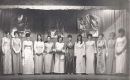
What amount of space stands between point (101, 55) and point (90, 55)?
0.23 metres

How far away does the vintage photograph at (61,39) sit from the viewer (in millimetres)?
5895

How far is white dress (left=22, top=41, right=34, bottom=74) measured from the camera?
19.5 ft

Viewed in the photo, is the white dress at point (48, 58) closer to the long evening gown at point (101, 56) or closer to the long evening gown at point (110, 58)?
the long evening gown at point (101, 56)

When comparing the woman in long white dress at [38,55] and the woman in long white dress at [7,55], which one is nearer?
the woman in long white dress at [7,55]

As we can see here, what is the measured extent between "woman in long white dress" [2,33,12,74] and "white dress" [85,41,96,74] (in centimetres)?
164

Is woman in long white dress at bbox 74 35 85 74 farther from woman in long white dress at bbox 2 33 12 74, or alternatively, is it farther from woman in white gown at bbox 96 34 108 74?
Result: woman in long white dress at bbox 2 33 12 74

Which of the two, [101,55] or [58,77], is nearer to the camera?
[58,77]

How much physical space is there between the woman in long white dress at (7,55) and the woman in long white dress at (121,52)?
88.8 inches

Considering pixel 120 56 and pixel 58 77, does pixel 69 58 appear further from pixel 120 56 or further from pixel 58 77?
pixel 120 56

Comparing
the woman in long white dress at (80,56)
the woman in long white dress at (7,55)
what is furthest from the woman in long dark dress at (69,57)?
the woman in long white dress at (7,55)

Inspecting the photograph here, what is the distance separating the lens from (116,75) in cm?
584

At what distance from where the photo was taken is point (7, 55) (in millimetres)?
6000

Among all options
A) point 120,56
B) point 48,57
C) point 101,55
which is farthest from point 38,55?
point 120,56

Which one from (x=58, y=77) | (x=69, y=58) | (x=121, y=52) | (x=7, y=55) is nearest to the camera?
(x=121, y=52)
